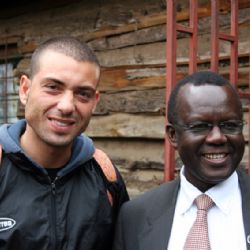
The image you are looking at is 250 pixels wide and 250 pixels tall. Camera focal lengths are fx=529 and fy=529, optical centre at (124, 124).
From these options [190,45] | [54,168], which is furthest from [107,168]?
[190,45]

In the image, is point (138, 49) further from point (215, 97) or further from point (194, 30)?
point (215, 97)

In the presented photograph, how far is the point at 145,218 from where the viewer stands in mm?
1974

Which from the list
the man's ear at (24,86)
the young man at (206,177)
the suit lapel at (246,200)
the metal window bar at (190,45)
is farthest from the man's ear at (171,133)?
the man's ear at (24,86)

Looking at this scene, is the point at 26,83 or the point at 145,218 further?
the point at 26,83

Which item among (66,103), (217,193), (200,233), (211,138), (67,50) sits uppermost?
(67,50)

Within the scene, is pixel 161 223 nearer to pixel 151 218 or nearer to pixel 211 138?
pixel 151 218

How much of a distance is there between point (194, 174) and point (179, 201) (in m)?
0.14

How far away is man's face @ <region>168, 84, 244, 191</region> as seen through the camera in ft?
5.78

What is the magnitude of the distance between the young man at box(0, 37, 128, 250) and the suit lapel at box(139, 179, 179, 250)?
25 cm

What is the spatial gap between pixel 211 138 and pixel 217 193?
201mm

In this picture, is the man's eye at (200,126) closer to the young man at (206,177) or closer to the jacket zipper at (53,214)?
the young man at (206,177)

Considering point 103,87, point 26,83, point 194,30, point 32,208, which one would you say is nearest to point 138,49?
point 103,87

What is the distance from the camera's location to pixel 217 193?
181 cm

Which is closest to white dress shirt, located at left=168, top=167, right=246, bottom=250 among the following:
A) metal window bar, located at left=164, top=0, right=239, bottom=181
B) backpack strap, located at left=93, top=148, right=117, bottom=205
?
backpack strap, located at left=93, top=148, right=117, bottom=205
